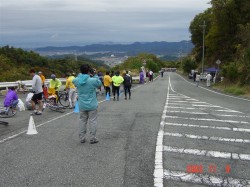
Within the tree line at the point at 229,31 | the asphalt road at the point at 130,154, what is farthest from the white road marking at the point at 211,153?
the tree line at the point at 229,31

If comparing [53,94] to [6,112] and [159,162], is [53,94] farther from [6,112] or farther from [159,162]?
[159,162]

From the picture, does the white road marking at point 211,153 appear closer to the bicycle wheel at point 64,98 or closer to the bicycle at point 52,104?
the bicycle at point 52,104

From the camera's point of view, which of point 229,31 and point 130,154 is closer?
point 130,154

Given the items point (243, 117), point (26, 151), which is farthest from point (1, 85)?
point (26, 151)

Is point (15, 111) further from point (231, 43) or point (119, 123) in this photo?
point (231, 43)

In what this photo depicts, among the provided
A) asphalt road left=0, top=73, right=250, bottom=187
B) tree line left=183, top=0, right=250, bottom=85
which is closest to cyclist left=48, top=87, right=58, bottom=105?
asphalt road left=0, top=73, right=250, bottom=187

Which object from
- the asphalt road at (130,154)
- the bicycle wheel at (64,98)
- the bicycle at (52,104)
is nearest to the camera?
the asphalt road at (130,154)

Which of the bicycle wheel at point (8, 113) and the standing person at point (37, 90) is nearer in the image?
the bicycle wheel at point (8, 113)

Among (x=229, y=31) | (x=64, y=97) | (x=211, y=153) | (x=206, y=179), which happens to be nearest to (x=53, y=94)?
(x=64, y=97)

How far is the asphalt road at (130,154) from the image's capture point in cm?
615

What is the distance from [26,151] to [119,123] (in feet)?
14.8

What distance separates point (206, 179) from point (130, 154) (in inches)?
79.9

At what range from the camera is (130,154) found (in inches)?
306

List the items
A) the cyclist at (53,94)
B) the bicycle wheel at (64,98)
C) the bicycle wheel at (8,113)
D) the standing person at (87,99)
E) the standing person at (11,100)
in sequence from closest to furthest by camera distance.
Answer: the standing person at (87,99)
the bicycle wheel at (8,113)
the standing person at (11,100)
the cyclist at (53,94)
the bicycle wheel at (64,98)
